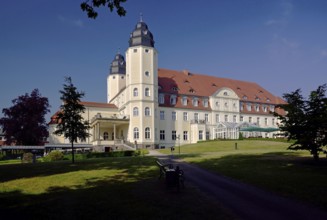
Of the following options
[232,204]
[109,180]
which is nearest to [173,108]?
[109,180]

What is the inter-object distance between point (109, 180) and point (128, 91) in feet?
120

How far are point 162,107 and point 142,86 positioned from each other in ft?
19.1

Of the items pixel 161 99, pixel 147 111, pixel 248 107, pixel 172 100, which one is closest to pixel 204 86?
pixel 172 100

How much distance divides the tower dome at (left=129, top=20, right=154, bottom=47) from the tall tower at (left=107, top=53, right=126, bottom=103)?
A: 15.0 meters

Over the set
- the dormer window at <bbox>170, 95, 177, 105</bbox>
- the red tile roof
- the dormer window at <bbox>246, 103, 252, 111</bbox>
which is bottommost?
the dormer window at <bbox>246, 103, 252, 111</bbox>

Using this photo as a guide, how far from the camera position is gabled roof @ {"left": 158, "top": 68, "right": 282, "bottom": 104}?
177ft

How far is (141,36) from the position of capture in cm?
4806

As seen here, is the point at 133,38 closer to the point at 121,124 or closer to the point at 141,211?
the point at 121,124

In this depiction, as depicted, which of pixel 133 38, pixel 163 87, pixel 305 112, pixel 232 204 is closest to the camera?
pixel 232 204

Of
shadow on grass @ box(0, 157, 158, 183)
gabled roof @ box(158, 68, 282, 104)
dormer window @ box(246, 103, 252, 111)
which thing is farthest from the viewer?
dormer window @ box(246, 103, 252, 111)

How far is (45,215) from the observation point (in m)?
7.54

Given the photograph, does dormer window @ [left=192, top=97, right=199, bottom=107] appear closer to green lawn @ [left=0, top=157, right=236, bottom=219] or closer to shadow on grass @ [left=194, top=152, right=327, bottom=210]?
shadow on grass @ [left=194, top=152, right=327, bottom=210]

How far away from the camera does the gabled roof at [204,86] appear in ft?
177

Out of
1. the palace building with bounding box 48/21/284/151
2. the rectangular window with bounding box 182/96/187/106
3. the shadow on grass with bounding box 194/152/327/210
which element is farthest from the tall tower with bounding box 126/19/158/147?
the shadow on grass with bounding box 194/152/327/210
